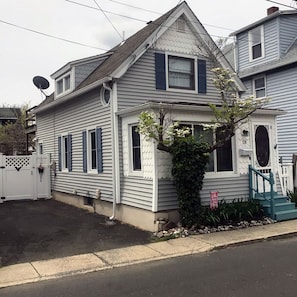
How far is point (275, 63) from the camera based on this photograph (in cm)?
1833

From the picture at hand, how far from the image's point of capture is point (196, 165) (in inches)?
369

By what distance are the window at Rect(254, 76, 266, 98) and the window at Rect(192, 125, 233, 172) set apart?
9.31 metres

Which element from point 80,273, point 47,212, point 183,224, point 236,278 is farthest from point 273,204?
point 47,212

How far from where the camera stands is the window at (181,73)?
13.0m

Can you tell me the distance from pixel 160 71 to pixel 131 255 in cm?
691

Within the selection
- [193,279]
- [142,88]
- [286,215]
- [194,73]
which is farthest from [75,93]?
[193,279]

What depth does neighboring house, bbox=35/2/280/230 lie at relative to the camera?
10180mm

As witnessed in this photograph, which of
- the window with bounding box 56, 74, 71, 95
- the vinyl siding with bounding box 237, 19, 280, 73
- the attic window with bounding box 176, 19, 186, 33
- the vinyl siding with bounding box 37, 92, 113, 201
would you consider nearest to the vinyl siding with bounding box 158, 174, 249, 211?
the vinyl siding with bounding box 37, 92, 113, 201

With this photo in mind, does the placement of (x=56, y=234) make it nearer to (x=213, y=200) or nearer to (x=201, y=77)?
(x=213, y=200)

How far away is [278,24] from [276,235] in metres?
13.4

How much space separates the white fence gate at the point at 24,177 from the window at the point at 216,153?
8523 millimetres

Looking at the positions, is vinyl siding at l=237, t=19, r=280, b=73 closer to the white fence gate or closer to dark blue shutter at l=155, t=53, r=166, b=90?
dark blue shutter at l=155, t=53, r=166, b=90

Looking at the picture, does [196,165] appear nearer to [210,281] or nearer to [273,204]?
[273,204]

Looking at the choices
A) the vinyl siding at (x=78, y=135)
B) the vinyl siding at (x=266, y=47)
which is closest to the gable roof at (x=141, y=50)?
the vinyl siding at (x=78, y=135)
